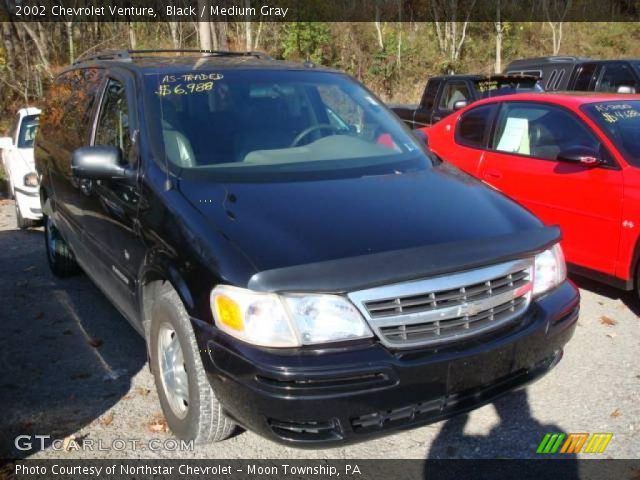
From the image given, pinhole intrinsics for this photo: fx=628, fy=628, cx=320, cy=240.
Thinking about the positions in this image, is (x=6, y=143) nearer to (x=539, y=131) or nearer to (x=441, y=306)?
(x=539, y=131)

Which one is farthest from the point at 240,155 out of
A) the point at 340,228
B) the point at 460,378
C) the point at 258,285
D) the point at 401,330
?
the point at 460,378

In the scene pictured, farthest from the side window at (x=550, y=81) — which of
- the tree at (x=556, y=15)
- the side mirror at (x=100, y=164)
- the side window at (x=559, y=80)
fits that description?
the tree at (x=556, y=15)

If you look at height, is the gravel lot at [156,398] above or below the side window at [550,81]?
below

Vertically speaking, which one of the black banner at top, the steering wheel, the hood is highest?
the black banner at top

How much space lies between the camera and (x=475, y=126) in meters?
6.23

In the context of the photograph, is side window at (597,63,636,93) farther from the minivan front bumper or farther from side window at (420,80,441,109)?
the minivan front bumper

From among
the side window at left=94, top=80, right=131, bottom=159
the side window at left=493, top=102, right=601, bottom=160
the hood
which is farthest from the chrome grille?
the side window at left=493, top=102, right=601, bottom=160

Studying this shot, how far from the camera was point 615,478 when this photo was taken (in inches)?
112

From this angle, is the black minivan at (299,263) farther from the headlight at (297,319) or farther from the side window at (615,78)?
the side window at (615,78)

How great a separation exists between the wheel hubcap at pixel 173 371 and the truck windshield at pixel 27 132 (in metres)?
5.71

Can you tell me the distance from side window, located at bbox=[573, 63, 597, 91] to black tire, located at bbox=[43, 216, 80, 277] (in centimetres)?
845

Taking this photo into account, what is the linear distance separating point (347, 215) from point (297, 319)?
2.05ft

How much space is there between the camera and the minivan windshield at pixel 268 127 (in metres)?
3.43

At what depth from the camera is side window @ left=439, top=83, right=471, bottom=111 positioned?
10.1 metres
